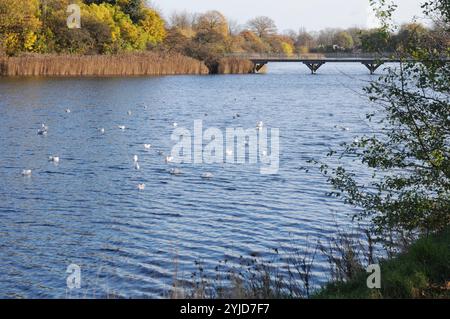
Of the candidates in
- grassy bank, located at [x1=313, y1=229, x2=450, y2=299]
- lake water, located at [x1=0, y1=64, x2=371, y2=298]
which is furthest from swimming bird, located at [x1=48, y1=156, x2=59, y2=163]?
grassy bank, located at [x1=313, y1=229, x2=450, y2=299]

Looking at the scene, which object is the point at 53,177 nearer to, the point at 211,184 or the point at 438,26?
the point at 211,184

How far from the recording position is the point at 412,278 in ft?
28.2

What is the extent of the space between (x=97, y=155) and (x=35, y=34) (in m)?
49.9

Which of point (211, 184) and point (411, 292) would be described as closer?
point (411, 292)

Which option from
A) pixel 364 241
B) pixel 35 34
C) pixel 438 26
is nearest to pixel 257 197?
pixel 364 241

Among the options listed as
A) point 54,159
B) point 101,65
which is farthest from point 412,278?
point 101,65

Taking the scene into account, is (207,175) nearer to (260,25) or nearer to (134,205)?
(134,205)

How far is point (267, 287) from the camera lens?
9133 millimetres

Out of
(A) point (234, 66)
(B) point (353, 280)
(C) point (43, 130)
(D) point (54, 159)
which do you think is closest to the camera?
(B) point (353, 280)

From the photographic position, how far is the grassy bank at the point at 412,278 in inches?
328

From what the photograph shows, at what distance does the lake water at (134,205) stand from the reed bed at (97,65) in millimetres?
27108

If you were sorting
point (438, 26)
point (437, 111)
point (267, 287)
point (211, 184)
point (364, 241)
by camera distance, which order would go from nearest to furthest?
point (267, 287), point (437, 111), point (438, 26), point (364, 241), point (211, 184)

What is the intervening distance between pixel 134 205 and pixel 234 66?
77.0m

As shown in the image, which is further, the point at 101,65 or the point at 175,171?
the point at 101,65
